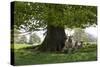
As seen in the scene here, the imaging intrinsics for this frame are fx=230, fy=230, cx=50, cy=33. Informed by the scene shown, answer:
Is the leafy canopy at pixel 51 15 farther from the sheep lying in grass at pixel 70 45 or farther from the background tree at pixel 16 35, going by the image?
the sheep lying in grass at pixel 70 45

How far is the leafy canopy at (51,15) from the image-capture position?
2172 millimetres

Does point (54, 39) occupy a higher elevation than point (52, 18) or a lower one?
lower

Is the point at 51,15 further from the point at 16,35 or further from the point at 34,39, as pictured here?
the point at 16,35

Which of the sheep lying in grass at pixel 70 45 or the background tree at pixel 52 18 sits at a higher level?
the background tree at pixel 52 18

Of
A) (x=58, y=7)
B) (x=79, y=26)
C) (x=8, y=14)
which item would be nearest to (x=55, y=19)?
(x=58, y=7)

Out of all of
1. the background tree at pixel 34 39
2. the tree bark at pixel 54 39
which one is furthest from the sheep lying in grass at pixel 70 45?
the background tree at pixel 34 39

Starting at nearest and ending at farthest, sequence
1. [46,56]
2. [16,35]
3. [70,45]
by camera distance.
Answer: [16,35], [46,56], [70,45]

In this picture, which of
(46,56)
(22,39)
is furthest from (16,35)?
(46,56)

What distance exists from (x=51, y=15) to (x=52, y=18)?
1.2 inches

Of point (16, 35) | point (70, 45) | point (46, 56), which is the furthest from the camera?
point (70, 45)

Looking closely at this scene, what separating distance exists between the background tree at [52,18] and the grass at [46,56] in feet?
0.23

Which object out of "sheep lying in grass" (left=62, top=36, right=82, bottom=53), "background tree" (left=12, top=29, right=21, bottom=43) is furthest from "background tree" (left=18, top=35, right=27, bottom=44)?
"sheep lying in grass" (left=62, top=36, right=82, bottom=53)

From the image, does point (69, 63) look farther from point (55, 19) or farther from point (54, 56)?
point (55, 19)

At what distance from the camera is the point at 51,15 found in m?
2.29
